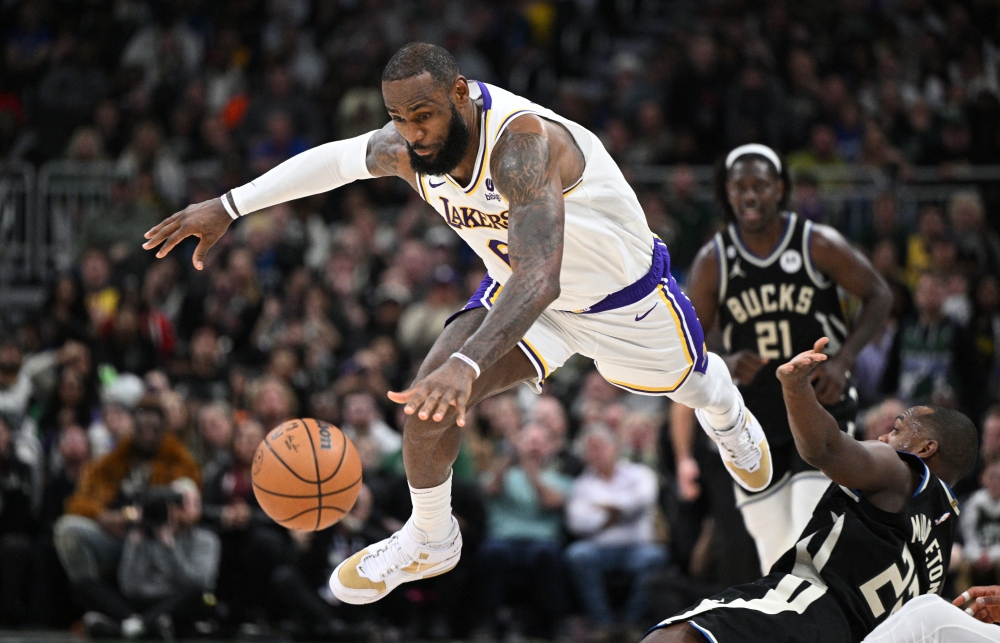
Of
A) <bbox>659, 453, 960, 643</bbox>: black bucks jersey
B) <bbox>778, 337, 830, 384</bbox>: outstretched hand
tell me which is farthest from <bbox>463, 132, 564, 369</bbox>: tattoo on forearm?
<bbox>659, 453, 960, 643</bbox>: black bucks jersey

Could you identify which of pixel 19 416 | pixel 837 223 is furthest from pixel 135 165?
pixel 837 223

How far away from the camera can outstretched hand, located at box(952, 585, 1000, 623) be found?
15.7ft

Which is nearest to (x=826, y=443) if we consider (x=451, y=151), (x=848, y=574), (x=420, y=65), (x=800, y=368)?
(x=800, y=368)

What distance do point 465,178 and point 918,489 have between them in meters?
2.14

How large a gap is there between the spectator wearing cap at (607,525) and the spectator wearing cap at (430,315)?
2.26 meters

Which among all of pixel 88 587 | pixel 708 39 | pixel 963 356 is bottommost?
pixel 88 587

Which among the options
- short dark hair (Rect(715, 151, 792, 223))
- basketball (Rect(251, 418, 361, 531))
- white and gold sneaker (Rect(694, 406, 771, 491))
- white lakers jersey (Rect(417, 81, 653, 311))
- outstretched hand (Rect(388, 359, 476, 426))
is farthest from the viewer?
short dark hair (Rect(715, 151, 792, 223))

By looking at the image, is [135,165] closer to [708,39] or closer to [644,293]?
[708,39]

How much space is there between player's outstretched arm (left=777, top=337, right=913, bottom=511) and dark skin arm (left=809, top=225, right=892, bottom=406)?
→ 168 centimetres

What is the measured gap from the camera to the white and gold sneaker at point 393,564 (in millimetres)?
5688

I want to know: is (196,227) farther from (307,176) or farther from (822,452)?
(822,452)

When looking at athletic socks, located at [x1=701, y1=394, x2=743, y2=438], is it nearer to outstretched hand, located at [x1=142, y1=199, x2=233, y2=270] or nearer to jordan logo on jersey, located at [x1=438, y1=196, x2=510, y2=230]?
jordan logo on jersey, located at [x1=438, y1=196, x2=510, y2=230]

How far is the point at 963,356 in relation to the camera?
35.0 ft

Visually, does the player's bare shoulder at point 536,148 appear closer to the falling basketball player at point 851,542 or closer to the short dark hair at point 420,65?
the short dark hair at point 420,65
